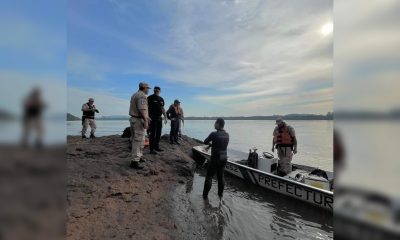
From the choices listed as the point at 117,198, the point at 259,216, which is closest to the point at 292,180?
the point at 259,216

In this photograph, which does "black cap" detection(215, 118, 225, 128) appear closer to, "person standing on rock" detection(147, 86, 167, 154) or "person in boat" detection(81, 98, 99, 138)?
"person standing on rock" detection(147, 86, 167, 154)

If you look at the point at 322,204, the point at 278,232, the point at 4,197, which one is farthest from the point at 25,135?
the point at 322,204

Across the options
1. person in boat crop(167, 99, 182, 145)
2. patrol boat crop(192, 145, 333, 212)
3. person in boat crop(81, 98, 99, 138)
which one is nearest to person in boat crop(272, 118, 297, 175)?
patrol boat crop(192, 145, 333, 212)

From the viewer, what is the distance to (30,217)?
1051 millimetres

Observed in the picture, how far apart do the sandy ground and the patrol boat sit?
7.41 feet

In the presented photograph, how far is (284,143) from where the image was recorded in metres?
8.35

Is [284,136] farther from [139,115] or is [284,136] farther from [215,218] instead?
[139,115]

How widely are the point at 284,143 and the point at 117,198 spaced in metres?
5.41

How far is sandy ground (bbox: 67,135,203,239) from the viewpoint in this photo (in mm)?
3840

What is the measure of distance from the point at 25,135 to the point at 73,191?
3989 mm

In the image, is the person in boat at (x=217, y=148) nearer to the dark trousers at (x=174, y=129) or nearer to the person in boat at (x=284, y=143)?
the person in boat at (x=284, y=143)

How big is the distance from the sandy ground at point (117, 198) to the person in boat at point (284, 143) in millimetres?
3229

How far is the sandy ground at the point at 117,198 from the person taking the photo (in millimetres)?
3840

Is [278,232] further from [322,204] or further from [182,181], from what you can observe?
[182,181]
